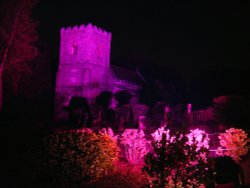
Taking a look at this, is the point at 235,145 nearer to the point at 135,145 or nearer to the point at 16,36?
the point at 135,145

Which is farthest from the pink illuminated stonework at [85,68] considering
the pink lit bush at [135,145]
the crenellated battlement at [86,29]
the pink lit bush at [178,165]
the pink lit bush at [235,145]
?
the pink lit bush at [178,165]

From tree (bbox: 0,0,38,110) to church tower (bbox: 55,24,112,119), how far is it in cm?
2799

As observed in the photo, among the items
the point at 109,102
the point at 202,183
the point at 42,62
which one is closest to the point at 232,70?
the point at 109,102

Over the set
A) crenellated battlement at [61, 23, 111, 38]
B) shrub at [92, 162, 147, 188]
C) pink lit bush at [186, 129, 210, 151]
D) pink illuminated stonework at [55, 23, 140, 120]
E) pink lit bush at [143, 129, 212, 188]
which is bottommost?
shrub at [92, 162, 147, 188]

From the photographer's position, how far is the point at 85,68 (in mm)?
55844

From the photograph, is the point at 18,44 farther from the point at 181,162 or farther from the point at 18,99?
the point at 181,162

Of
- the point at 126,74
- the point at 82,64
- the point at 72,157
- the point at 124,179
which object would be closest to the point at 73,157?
the point at 72,157

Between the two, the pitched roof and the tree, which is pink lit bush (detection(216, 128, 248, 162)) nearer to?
the tree

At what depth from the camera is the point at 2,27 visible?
23938mm

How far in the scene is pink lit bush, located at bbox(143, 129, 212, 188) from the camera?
24.0 ft

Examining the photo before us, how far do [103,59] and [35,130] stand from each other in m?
46.5

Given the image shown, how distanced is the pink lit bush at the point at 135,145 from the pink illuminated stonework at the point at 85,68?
4066cm

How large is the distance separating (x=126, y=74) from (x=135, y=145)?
49.6 meters

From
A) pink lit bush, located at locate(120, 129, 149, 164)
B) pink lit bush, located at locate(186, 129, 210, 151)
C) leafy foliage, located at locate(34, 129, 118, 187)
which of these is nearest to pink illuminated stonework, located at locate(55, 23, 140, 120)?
pink lit bush, located at locate(120, 129, 149, 164)
